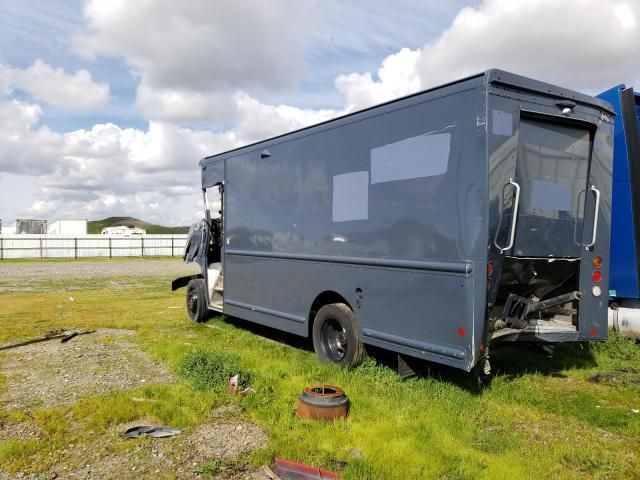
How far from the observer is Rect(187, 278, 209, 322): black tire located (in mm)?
10526

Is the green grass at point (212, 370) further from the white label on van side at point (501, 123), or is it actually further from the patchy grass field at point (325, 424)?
the white label on van side at point (501, 123)

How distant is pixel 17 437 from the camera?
4613 mm

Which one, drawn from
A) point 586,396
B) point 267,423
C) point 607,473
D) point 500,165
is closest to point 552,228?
point 500,165

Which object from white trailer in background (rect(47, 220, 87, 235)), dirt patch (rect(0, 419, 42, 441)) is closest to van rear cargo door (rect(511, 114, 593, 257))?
dirt patch (rect(0, 419, 42, 441))

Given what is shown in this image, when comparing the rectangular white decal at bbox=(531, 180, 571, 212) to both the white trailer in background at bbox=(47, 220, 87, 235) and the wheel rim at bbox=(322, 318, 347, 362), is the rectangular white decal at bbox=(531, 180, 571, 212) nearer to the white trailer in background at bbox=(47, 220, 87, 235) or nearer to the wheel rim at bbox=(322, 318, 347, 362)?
the wheel rim at bbox=(322, 318, 347, 362)

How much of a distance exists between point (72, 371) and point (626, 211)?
26.0ft

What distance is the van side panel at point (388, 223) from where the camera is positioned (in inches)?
202

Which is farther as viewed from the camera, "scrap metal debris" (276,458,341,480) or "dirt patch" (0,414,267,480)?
"dirt patch" (0,414,267,480)

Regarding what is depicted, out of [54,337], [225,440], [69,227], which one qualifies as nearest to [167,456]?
[225,440]

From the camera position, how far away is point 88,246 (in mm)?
44250

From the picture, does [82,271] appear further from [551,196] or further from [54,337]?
[551,196]

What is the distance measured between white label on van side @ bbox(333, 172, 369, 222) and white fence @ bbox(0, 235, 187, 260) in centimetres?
4008

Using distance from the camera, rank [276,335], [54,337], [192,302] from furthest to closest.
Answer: [192,302], [276,335], [54,337]

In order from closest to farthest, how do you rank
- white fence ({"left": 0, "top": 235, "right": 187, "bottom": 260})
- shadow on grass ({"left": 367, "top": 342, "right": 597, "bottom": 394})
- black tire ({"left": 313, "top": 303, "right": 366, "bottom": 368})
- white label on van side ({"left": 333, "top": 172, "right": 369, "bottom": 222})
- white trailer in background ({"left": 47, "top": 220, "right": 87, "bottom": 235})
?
shadow on grass ({"left": 367, "top": 342, "right": 597, "bottom": 394})
white label on van side ({"left": 333, "top": 172, "right": 369, "bottom": 222})
black tire ({"left": 313, "top": 303, "right": 366, "bottom": 368})
white fence ({"left": 0, "top": 235, "right": 187, "bottom": 260})
white trailer in background ({"left": 47, "top": 220, "right": 87, "bottom": 235})
